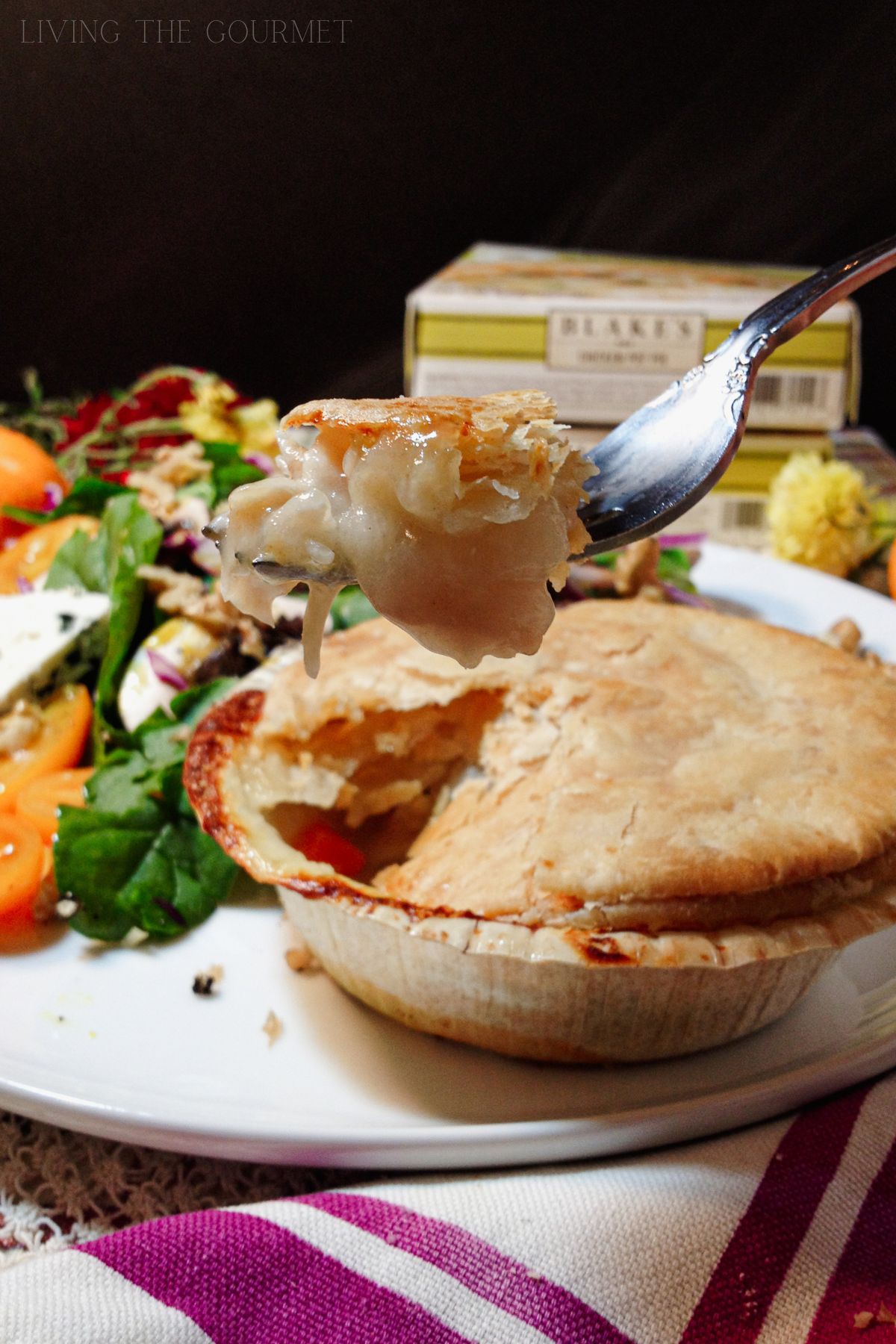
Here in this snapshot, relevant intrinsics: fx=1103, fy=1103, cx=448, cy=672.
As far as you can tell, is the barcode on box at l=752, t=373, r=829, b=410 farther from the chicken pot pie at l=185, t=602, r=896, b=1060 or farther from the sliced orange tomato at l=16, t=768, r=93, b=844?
the sliced orange tomato at l=16, t=768, r=93, b=844

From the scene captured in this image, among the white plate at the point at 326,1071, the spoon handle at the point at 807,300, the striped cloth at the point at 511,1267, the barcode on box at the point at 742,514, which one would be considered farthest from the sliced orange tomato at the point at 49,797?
the barcode on box at the point at 742,514

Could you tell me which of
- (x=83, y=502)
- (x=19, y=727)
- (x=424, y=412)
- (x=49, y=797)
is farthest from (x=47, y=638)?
(x=424, y=412)

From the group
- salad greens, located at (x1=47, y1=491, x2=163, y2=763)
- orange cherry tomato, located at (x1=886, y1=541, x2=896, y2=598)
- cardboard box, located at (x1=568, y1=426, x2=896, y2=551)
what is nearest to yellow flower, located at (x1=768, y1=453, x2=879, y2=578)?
orange cherry tomato, located at (x1=886, y1=541, x2=896, y2=598)

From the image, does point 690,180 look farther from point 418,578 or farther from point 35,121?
point 418,578

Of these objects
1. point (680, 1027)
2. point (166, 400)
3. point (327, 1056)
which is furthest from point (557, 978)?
point (166, 400)

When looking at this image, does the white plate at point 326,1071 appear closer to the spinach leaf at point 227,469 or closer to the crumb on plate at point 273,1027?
the crumb on plate at point 273,1027
